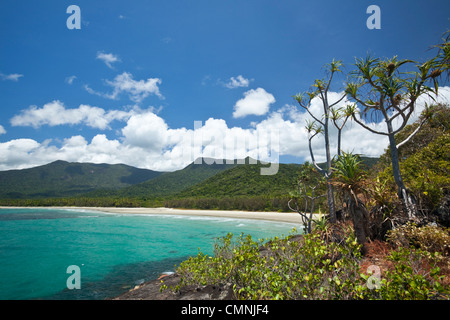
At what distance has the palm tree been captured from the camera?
6.45m

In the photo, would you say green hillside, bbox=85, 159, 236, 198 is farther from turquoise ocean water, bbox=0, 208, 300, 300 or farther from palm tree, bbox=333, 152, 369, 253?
palm tree, bbox=333, 152, 369, 253

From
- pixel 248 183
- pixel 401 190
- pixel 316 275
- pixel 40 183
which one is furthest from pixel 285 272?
pixel 40 183

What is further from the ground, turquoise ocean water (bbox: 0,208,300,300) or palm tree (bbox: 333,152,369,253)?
palm tree (bbox: 333,152,369,253)

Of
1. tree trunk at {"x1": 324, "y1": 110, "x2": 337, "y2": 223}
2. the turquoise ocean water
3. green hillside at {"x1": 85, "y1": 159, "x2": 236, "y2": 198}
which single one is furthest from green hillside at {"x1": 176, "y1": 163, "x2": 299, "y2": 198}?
tree trunk at {"x1": 324, "y1": 110, "x2": 337, "y2": 223}

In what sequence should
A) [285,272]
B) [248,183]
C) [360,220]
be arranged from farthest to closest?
[248,183], [360,220], [285,272]

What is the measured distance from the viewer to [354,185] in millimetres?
6492

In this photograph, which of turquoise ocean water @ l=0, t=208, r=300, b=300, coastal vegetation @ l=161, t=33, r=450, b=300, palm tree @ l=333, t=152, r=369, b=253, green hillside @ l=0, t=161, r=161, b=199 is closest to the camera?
coastal vegetation @ l=161, t=33, r=450, b=300

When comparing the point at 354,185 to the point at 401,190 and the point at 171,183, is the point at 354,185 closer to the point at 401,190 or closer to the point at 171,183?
the point at 401,190

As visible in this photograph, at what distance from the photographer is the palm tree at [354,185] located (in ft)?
21.2

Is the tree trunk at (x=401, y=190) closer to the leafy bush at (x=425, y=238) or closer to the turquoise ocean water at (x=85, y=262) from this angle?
the leafy bush at (x=425, y=238)

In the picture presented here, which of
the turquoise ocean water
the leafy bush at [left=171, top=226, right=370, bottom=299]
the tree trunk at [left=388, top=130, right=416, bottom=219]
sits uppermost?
the tree trunk at [left=388, top=130, right=416, bottom=219]

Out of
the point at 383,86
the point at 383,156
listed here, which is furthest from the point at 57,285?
the point at 383,156

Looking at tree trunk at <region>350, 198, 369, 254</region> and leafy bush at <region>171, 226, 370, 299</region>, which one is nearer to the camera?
leafy bush at <region>171, 226, 370, 299</region>

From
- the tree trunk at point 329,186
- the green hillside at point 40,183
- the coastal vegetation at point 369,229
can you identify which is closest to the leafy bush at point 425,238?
the coastal vegetation at point 369,229
